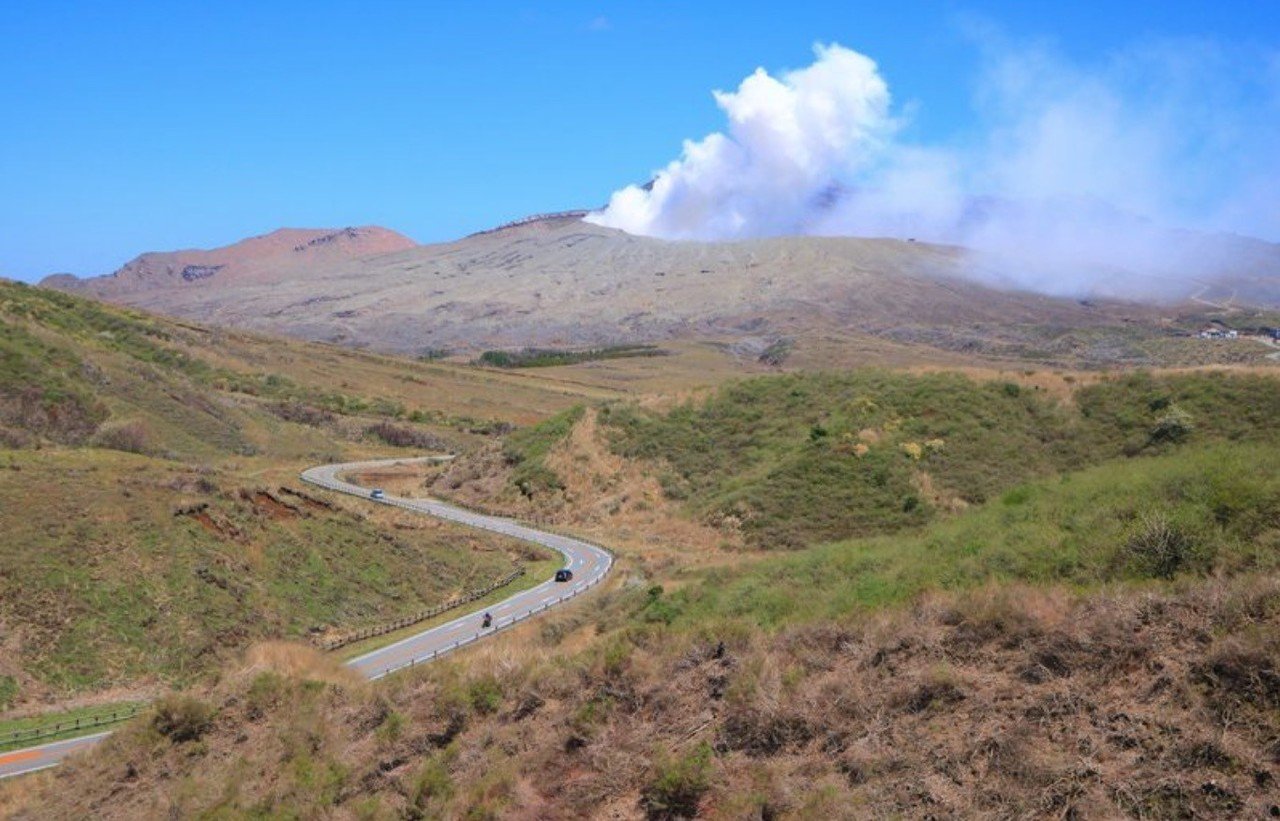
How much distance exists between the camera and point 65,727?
70.3ft

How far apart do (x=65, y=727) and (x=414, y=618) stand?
13679 mm

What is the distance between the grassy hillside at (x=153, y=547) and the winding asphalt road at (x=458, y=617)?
2.46 m

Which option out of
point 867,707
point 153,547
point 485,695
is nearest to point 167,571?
point 153,547

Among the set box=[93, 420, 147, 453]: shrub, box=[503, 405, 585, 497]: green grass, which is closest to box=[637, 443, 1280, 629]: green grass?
box=[503, 405, 585, 497]: green grass

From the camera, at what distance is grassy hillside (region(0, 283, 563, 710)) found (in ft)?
83.8

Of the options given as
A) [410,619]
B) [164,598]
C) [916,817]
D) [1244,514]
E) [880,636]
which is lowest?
[410,619]

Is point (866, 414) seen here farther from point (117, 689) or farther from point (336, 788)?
point (336, 788)

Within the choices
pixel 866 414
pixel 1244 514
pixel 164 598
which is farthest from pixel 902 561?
pixel 866 414

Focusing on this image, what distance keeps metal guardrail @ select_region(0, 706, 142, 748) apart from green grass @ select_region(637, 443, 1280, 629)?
11.2m

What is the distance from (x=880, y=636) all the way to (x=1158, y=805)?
4194mm

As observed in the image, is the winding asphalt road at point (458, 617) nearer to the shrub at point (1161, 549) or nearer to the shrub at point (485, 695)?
the shrub at point (485, 695)

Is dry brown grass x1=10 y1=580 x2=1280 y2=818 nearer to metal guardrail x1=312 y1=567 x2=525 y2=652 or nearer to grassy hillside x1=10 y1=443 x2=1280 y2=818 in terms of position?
grassy hillside x1=10 y1=443 x2=1280 y2=818

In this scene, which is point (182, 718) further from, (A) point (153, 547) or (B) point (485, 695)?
(A) point (153, 547)

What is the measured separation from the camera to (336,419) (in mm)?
92562
